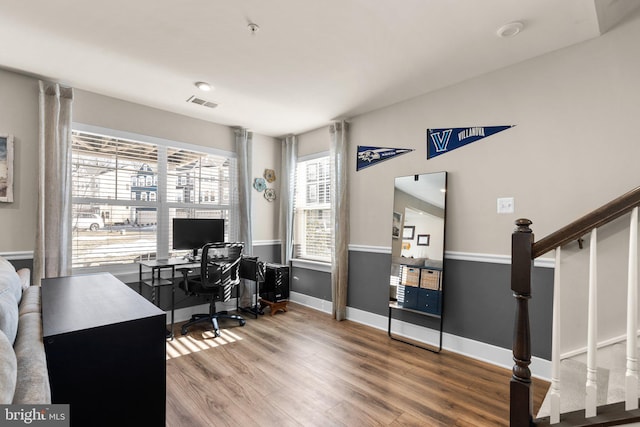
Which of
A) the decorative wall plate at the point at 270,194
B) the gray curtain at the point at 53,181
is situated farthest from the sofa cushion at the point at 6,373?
the decorative wall plate at the point at 270,194

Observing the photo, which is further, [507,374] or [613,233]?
[507,374]

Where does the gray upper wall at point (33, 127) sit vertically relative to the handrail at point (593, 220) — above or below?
above

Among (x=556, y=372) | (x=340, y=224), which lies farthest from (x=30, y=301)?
(x=340, y=224)

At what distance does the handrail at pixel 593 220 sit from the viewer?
4.37ft

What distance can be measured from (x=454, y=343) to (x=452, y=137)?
6.64 feet

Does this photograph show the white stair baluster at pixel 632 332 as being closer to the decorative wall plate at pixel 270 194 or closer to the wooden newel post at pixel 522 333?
the wooden newel post at pixel 522 333

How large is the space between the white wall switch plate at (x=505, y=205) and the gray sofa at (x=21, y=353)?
3.09m

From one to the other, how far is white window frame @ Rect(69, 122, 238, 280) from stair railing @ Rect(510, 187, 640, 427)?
3.67 m

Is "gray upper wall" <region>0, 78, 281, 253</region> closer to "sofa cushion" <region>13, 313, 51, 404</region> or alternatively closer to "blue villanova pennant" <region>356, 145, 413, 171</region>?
"blue villanova pennant" <region>356, 145, 413, 171</region>

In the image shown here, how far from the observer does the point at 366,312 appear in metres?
3.77

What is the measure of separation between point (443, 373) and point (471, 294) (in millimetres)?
772

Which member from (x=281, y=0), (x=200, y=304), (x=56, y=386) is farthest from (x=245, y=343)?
(x=281, y=0)

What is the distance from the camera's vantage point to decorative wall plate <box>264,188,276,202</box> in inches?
191

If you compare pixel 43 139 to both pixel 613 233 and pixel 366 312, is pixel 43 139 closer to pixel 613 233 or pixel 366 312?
pixel 366 312
